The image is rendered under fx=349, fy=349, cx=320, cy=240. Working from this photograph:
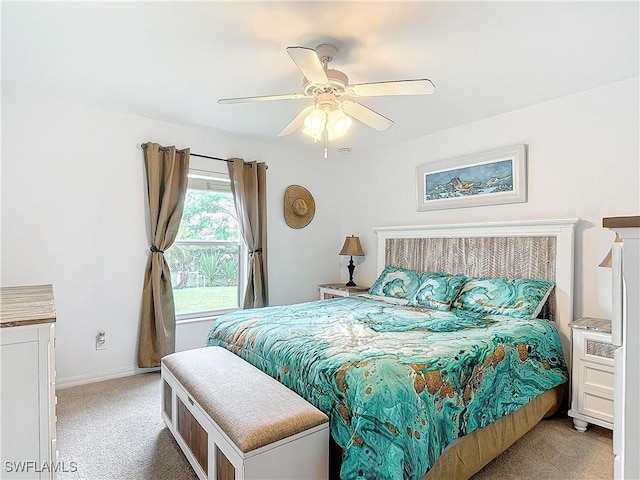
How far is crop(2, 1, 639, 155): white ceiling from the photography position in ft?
5.90

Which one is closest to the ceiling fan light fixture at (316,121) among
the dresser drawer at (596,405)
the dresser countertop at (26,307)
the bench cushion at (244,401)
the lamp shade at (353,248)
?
the bench cushion at (244,401)

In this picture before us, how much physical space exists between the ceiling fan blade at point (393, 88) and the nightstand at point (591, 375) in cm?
190

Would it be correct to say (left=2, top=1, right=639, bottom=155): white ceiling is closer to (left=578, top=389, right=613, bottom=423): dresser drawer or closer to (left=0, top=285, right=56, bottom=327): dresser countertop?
(left=0, top=285, right=56, bottom=327): dresser countertop

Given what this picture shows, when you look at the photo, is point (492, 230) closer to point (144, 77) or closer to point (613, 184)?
point (613, 184)

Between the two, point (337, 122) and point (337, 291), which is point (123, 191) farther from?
point (337, 291)

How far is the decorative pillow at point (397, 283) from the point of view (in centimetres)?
348

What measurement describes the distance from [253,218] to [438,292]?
83.7 inches

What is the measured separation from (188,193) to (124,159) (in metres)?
0.67

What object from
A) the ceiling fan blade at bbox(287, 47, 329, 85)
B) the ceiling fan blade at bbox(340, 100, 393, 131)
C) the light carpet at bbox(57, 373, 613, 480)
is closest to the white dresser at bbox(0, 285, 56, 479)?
the light carpet at bbox(57, 373, 613, 480)

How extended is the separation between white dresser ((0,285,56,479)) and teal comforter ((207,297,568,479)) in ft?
3.46

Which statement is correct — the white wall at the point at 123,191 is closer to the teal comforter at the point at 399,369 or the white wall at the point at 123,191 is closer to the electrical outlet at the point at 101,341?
the electrical outlet at the point at 101,341

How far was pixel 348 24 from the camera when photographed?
1883mm

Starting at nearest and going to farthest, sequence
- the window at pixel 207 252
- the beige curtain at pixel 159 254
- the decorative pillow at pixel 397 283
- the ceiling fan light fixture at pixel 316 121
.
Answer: the ceiling fan light fixture at pixel 316 121, the beige curtain at pixel 159 254, the decorative pillow at pixel 397 283, the window at pixel 207 252

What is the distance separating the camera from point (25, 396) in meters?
1.07
